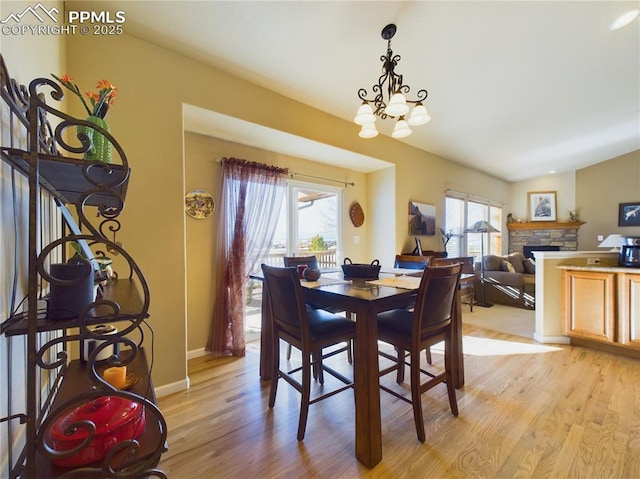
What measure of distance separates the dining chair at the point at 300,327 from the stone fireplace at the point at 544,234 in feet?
24.9

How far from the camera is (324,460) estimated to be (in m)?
1.52

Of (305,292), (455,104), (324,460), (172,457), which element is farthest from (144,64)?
(455,104)

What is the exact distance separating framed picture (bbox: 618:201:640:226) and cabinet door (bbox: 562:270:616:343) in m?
5.38

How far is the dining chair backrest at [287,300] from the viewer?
1.64 meters

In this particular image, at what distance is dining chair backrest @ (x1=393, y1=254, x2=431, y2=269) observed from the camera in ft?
12.9

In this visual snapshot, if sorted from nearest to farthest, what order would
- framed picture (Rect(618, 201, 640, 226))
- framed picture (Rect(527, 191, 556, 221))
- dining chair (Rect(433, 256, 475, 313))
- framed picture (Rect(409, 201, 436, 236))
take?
dining chair (Rect(433, 256, 475, 313))
framed picture (Rect(409, 201, 436, 236))
framed picture (Rect(618, 201, 640, 226))
framed picture (Rect(527, 191, 556, 221))

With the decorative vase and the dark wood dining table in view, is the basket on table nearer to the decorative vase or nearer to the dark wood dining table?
the dark wood dining table

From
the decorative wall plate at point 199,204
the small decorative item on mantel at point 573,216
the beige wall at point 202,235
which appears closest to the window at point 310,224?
the beige wall at point 202,235

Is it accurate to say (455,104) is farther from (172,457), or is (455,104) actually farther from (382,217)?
(172,457)

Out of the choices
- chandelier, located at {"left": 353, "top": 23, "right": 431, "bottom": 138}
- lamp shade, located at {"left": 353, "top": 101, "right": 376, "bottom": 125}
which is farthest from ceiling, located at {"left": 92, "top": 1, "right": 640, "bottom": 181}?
lamp shade, located at {"left": 353, "top": 101, "right": 376, "bottom": 125}

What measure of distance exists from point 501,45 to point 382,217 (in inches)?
97.0

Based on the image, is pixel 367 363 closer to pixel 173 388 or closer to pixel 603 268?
pixel 173 388

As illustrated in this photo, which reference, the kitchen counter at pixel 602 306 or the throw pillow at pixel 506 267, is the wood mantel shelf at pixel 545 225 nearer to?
the throw pillow at pixel 506 267

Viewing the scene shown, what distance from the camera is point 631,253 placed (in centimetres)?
279
